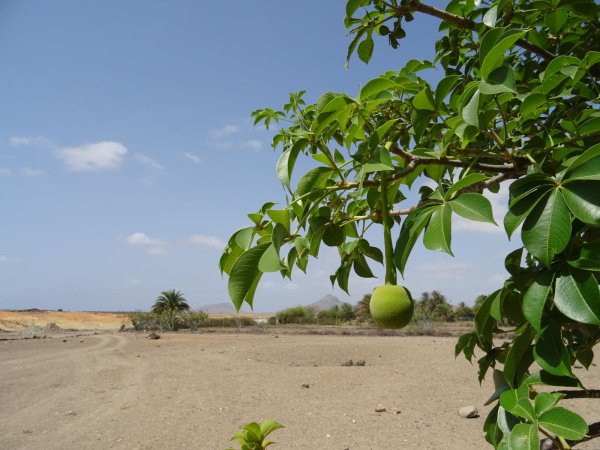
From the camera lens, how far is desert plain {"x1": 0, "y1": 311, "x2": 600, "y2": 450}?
469 centimetres

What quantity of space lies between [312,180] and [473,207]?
30 centimetres

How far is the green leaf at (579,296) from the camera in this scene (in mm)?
677

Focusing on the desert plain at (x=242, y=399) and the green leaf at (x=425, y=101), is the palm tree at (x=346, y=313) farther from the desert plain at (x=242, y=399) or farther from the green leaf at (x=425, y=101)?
the green leaf at (x=425, y=101)

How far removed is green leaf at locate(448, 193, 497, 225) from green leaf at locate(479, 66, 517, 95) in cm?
17

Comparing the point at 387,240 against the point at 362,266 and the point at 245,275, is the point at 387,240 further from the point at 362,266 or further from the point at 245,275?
the point at 362,266

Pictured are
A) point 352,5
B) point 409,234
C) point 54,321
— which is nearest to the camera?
point 409,234

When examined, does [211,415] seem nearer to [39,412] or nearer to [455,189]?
[39,412]

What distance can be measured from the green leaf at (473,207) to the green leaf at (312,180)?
0.82 ft

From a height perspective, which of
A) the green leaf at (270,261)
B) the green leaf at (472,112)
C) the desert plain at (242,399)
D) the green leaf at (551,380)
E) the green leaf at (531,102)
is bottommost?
the desert plain at (242,399)

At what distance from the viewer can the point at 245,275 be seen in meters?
0.83

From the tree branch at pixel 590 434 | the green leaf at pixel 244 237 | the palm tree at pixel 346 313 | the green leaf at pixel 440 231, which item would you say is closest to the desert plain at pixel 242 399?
the tree branch at pixel 590 434

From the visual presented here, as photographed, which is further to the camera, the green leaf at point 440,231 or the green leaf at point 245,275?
the green leaf at point 245,275

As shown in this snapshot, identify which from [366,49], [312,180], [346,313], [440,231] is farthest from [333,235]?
[346,313]

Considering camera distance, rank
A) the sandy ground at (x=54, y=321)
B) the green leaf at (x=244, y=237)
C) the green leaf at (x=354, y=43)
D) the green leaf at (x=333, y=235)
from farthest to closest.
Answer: the sandy ground at (x=54, y=321)
the green leaf at (x=354, y=43)
the green leaf at (x=333, y=235)
the green leaf at (x=244, y=237)
